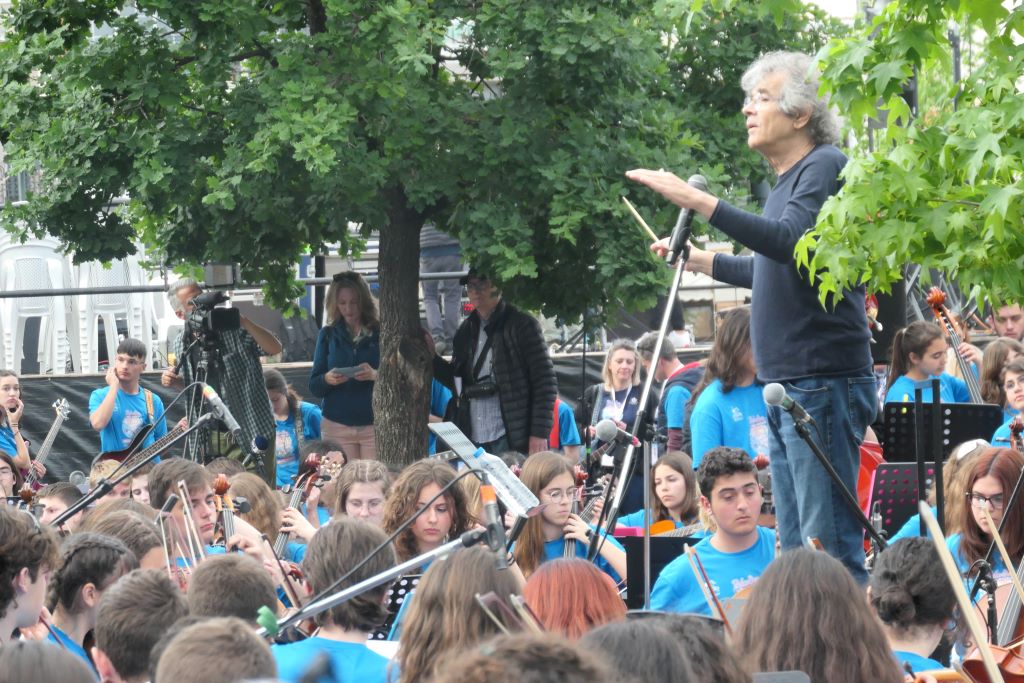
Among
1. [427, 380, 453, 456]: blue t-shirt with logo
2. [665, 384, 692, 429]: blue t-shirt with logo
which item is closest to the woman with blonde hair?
[427, 380, 453, 456]: blue t-shirt with logo

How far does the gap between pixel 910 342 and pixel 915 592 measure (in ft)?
14.4

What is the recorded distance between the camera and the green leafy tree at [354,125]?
8.83 metres

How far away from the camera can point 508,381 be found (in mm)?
9773

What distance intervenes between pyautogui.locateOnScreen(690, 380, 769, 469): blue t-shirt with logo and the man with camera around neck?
2408 mm

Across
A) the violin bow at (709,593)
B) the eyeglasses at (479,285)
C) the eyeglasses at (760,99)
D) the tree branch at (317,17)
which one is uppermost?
the tree branch at (317,17)

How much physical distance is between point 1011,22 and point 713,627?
2622mm

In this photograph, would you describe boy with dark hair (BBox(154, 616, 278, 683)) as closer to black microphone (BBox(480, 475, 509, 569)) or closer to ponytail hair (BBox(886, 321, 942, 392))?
black microphone (BBox(480, 475, 509, 569))

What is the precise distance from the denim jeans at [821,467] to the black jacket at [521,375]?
14.3 ft

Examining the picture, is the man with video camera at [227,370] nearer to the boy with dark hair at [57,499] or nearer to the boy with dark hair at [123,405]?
the boy with dark hair at [123,405]

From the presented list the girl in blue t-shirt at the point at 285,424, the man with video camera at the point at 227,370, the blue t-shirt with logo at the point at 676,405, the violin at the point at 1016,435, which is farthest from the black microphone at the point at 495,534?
the girl in blue t-shirt at the point at 285,424

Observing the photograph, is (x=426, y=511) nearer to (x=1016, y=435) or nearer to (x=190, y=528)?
(x=190, y=528)

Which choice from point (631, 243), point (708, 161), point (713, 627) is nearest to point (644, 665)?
point (713, 627)

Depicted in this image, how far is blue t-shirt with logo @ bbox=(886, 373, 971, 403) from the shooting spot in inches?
335

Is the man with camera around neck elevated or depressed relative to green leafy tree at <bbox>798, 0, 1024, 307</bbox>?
depressed
